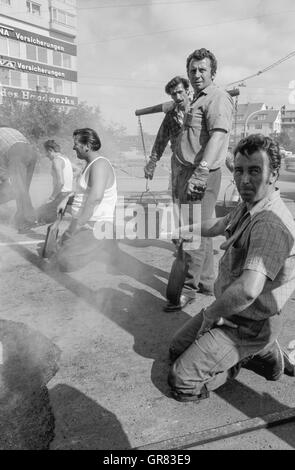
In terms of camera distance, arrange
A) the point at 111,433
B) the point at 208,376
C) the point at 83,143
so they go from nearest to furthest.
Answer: the point at 111,433 < the point at 208,376 < the point at 83,143

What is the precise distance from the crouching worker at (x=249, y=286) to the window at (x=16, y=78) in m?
41.7

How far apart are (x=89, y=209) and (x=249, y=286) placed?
2.58 meters

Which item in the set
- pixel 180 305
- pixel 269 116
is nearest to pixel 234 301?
pixel 180 305

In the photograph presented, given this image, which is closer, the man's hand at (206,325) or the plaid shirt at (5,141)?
the man's hand at (206,325)

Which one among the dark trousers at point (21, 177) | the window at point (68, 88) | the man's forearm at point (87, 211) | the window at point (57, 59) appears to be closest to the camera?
the man's forearm at point (87, 211)

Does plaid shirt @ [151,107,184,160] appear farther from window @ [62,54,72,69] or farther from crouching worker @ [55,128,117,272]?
window @ [62,54,72,69]

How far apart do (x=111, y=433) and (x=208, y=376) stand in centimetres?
58

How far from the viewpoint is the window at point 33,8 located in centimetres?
4194

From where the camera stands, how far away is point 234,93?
4.86 meters

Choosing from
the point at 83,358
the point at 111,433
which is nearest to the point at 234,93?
the point at 83,358

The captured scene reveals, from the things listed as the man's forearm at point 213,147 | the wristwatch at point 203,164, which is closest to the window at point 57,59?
the man's forearm at point 213,147

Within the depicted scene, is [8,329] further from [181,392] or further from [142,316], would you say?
[181,392]

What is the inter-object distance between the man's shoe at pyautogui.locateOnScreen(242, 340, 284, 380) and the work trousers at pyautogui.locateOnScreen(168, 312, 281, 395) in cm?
11

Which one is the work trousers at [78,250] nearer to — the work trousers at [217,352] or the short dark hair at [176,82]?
the short dark hair at [176,82]
